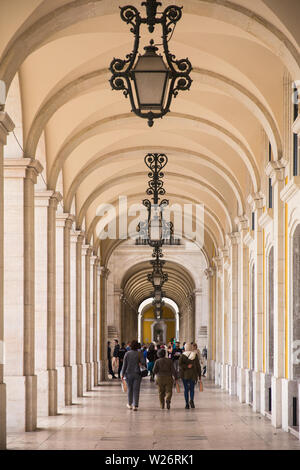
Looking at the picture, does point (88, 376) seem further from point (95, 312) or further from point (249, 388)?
point (249, 388)

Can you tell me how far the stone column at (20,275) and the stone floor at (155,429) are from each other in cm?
108

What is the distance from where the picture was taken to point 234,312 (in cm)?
2308

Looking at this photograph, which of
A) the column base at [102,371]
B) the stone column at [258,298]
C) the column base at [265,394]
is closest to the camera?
the column base at [265,394]

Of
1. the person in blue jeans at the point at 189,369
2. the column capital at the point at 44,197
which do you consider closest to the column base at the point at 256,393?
the person in blue jeans at the point at 189,369

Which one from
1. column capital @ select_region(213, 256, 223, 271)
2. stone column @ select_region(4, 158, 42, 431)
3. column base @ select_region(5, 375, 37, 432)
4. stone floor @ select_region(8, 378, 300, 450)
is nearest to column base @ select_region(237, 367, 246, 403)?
stone floor @ select_region(8, 378, 300, 450)

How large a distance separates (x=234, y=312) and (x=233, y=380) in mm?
1881

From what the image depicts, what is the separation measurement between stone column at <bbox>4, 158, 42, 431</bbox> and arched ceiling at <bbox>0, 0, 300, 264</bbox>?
52 centimetres

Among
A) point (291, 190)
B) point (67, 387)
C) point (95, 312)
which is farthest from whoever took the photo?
point (95, 312)

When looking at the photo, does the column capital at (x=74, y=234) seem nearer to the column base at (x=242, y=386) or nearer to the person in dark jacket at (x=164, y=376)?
the column base at (x=242, y=386)

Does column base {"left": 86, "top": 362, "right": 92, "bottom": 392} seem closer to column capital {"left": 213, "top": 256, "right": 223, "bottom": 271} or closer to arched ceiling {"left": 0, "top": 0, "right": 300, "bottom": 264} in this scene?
column capital {"left": 213, "top": 256, "right": 223, "bottom": 271}

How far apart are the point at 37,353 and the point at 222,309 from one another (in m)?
11.6

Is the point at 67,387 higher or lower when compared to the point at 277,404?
lower

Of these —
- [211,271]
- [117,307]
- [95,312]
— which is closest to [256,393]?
[95,312]

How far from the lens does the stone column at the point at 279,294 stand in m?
14.0
